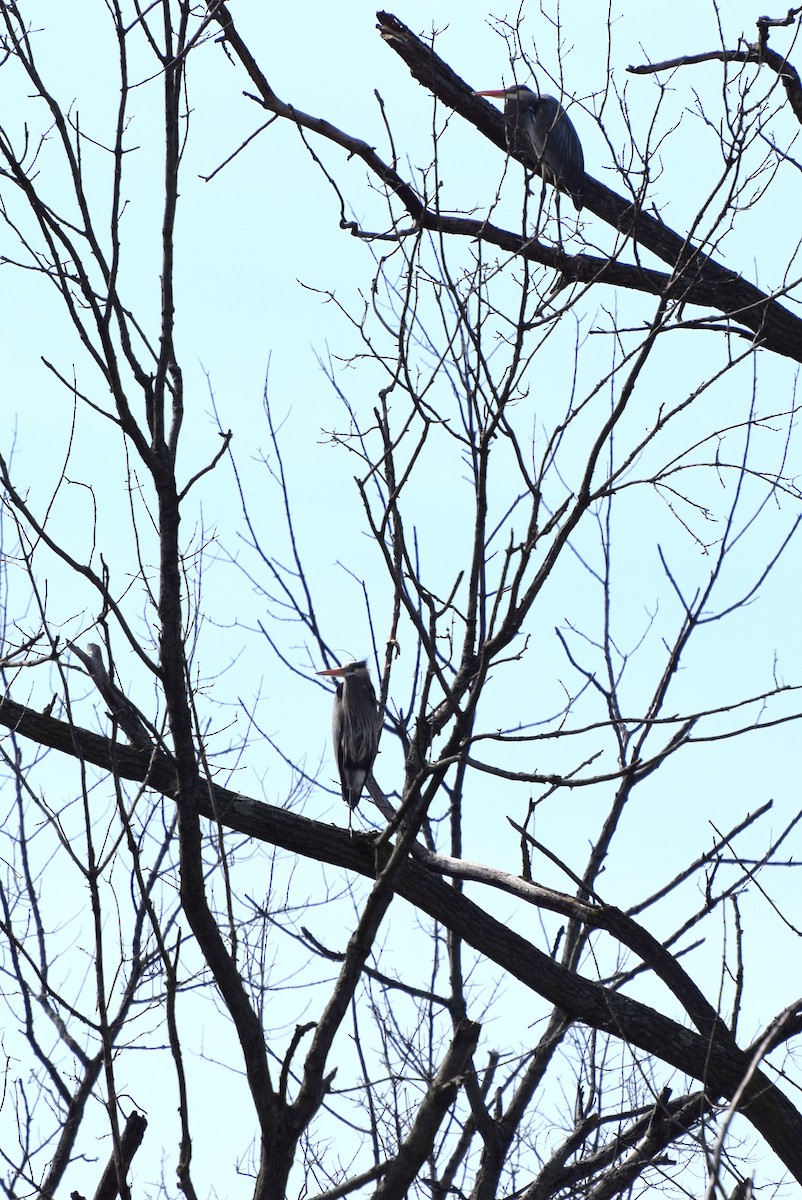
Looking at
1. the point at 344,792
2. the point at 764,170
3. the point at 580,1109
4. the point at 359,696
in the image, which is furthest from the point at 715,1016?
the point at 359,696

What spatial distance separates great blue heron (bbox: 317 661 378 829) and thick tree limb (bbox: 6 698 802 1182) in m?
2.65

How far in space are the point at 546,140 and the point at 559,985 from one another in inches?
112

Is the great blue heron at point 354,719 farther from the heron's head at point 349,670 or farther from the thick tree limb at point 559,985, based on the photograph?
the thick tree limb at point 559,985

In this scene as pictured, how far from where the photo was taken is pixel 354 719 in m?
7.84

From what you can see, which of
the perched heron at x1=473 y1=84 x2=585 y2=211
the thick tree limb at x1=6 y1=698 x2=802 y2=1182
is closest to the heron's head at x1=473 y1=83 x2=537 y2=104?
the perched heron at x1=473 y1=84 x2=585 y2=211

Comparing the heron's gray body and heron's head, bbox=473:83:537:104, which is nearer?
heron's head, bbox=473:83:537:104

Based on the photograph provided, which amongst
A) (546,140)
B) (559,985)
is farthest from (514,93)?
(559,985)

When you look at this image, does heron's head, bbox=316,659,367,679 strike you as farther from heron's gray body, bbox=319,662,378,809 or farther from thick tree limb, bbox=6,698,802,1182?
thick tree limb, bbox=6,698,802,1182

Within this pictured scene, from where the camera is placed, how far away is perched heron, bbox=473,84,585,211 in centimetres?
415

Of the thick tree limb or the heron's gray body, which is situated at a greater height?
the heron's gray body

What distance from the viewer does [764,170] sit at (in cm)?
439

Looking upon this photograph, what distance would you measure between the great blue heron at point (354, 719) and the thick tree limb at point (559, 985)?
2.65 m

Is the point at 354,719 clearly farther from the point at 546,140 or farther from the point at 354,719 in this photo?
the point at 546,140

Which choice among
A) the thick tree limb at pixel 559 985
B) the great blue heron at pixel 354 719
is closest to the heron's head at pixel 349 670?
the great blue heron at pixel 354 719
